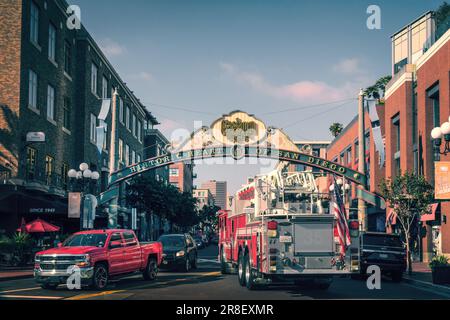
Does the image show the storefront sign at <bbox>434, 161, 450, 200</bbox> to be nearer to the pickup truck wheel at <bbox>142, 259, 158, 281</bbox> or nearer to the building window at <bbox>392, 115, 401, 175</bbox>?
the pickup truck wheel at <bbox>142, 259, 158, 281</bbox>

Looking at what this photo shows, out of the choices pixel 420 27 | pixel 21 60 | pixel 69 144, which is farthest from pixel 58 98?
pixel 420 27

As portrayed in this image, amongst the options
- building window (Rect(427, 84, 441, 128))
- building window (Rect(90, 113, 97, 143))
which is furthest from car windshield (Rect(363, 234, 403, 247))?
building window (Rect(90, 113, 97, 143))

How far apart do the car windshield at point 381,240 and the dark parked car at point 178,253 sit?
8490mm

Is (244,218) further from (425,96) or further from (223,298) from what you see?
(425,96)

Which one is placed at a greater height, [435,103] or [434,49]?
[434,49]

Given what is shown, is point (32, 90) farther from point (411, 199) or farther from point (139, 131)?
point (139, 131)

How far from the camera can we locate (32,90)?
36.0m

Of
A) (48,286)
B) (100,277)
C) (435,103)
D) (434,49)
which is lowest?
(48,286)

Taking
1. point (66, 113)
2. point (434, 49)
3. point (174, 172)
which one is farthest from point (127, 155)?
point (174, 172)

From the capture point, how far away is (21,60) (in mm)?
33656

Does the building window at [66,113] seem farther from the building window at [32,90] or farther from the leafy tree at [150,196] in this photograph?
the leafy tree at [150,196]

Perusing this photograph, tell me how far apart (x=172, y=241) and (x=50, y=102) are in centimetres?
1533

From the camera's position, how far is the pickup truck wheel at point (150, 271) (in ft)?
73.9
